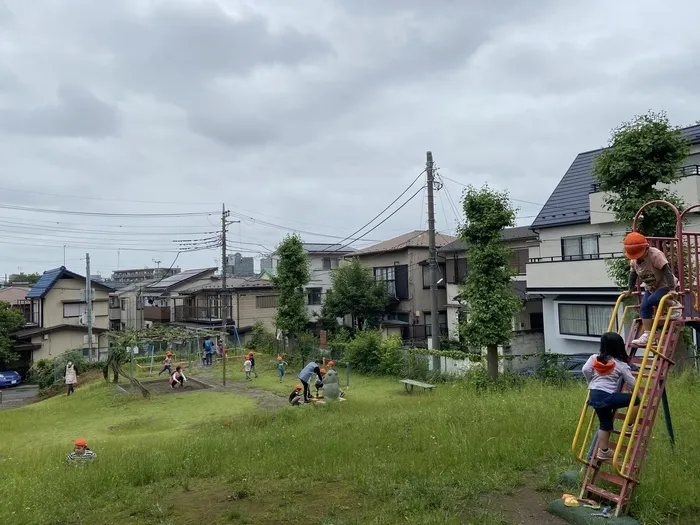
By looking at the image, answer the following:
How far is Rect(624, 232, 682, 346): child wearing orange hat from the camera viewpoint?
Answer: 5676 mm

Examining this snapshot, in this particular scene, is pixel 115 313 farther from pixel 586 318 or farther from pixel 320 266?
pixel 586 318

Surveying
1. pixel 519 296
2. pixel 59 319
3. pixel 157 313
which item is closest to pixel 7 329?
pixel 59 319

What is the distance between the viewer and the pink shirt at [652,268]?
5.78m

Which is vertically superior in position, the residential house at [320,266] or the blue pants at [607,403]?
the residential house at [320,266]

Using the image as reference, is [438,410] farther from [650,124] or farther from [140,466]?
[650,124]

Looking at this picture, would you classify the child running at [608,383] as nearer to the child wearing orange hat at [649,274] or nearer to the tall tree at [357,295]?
the child wearing orange hat at [649,274]

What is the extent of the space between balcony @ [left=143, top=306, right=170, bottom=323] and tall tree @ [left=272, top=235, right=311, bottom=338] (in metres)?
20.5

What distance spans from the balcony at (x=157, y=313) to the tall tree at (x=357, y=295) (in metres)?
17.5

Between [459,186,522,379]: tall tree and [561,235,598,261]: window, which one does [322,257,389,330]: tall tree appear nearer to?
[561,235,598,261]: window

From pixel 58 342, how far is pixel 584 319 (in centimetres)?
3184

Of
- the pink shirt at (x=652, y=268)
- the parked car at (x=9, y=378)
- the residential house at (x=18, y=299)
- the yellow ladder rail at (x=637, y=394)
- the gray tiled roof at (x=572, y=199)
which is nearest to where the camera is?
the yellow ladder rail at (x=637, y=394)

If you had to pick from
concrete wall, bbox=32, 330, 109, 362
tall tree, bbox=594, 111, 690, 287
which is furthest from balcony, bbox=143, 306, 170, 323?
tall tree, bbox=594, 111, 690, 287

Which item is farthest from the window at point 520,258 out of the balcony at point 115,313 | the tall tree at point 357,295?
the balcony at point 115,313

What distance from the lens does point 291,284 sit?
82.1 feet
